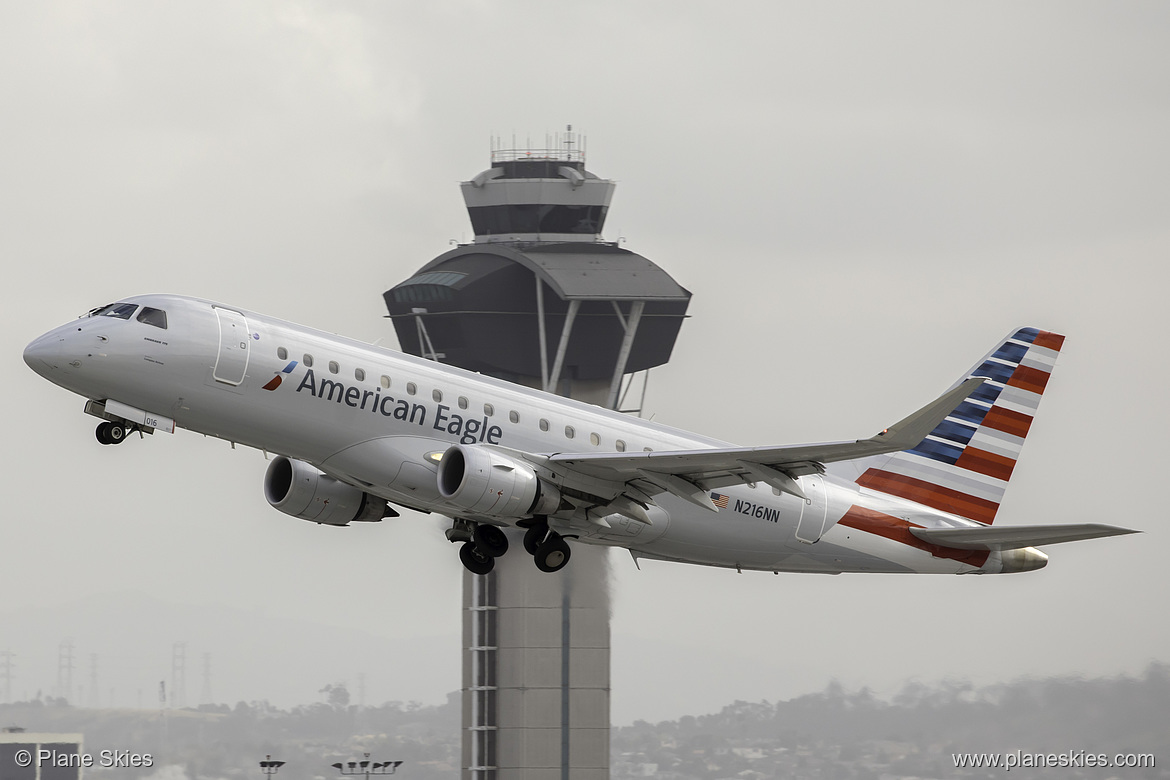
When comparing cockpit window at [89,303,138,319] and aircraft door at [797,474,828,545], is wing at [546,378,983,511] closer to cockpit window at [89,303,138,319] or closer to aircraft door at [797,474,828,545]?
aircraft door at [797,474,828,545]

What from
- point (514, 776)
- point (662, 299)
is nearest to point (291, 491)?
point (514, 776)

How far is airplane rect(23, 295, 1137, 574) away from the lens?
109 ft

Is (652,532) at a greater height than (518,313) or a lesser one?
lesser

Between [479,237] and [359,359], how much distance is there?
204 feet

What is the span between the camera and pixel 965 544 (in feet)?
133

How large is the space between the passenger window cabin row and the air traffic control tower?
4491 cm

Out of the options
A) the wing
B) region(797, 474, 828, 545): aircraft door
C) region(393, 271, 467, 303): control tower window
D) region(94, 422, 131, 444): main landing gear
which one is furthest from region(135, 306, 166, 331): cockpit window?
region(393, 271, 467, 303): control tower window

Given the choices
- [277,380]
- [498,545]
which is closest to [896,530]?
[498,545]

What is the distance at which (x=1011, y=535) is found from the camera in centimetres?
3884

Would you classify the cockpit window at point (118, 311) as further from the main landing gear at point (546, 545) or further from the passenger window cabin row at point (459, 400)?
the main landing gear at point (546, 545)

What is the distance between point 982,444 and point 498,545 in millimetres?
12898

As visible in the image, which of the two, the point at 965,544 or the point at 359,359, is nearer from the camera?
the point at 359,359

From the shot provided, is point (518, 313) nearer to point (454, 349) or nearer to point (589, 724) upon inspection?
point (454, 349)

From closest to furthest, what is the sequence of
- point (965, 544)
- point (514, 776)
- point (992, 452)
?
point (965, 544) < point (992, 452) < point (514, 776)
